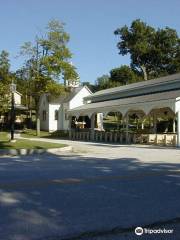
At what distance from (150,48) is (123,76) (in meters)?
9.27

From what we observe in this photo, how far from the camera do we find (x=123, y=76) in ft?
287

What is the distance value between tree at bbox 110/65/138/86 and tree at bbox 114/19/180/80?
4626mm

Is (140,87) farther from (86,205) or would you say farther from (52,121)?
(86,205)

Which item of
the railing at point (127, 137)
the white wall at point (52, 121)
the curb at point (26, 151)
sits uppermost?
the white wall at point (52, 121)

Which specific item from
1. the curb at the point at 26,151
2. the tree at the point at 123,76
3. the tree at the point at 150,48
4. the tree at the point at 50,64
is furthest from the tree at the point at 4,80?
the tree at the point at 150,48

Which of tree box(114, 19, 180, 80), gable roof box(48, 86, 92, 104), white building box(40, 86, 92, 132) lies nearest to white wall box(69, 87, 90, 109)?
white building box(40, 86, 92, 132)

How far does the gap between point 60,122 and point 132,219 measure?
54151mm

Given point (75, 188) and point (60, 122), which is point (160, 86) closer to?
point (60, 122)

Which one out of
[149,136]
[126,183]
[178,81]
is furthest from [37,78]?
[126,183]

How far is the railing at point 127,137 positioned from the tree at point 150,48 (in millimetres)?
46141

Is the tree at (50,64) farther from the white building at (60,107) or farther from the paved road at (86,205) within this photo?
the paved road at (86,205)

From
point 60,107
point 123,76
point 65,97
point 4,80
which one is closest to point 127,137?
point 4,80

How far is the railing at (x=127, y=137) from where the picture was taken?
33.7 meters

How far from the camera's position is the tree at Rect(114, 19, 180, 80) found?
300 feet
